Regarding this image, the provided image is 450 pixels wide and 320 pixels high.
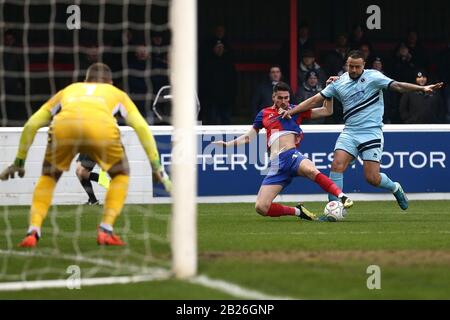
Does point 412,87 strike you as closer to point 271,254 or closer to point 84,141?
point 271,254

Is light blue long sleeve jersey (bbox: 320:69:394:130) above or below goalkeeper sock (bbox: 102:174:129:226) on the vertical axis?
above

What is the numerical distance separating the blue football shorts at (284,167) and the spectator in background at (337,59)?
6.57 meters

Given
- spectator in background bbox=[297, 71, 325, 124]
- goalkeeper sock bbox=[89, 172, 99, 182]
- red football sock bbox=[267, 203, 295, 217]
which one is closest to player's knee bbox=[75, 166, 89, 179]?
goalkeeper sock bbox=[89, 172, 99, 182]

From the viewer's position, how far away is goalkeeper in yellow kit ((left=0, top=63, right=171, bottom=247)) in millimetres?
11891

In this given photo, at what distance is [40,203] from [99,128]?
0.94m

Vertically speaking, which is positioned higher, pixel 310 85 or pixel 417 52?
pixel 417 52

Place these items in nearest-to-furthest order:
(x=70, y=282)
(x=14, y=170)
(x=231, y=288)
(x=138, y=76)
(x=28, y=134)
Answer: (x=231, y=288), (x=70, y=282), (x=28, y=134), (x=14, y=170), (x=138, y=76)

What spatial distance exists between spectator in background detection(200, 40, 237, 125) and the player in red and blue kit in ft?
20.5

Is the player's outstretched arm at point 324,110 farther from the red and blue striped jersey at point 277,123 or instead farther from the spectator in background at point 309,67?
the spectator in background at point 309,67

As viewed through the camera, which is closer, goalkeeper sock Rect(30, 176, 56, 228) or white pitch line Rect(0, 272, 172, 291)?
white pitch line Rect(0, 272, 172, 291)

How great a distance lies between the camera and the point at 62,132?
11.9m

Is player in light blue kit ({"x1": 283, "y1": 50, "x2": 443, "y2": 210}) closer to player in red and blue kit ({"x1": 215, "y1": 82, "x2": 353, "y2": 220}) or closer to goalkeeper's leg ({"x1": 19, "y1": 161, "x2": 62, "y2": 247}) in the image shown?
player in red and blue kit ({"x1": 215, "y1": 82, "x2": 353, "y2": 220})

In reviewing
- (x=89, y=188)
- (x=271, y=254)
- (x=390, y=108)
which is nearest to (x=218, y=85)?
(x=390, y=108)

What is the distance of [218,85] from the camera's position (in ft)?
72.2
